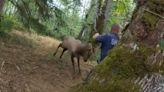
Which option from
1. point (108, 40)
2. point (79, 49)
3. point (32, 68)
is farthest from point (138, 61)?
point (79, 49)

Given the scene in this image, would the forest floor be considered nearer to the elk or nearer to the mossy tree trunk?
the elk

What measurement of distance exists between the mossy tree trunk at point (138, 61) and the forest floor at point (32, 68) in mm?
4116

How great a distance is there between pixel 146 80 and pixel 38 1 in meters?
9.74

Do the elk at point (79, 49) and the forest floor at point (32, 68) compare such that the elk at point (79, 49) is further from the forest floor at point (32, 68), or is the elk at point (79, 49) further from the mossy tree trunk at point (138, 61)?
the mossy tree trunk at point (138, 61)

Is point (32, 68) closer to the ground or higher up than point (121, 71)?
closer to the ground

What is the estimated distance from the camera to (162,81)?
3605mm

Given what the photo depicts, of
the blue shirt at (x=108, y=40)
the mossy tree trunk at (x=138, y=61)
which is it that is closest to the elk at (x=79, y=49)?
the blue shirt at (x=108, y=40)

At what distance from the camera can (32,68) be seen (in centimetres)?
999

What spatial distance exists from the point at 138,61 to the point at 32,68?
21.4 feet

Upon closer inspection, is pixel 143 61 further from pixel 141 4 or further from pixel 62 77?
pixel 62 77

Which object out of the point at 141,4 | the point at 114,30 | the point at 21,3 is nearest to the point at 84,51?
the point at 114,30

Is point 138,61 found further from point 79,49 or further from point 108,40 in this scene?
point 79,49

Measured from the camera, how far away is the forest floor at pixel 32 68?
836 cm

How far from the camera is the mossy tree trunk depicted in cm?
360
